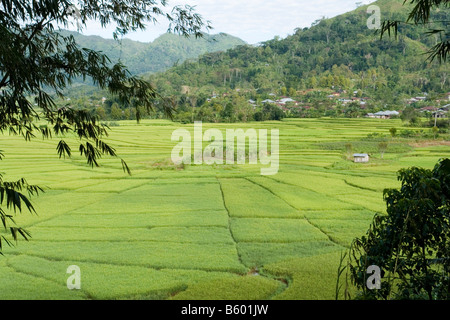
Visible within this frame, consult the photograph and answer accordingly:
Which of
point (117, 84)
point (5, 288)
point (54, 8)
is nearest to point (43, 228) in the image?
point (5, 288)

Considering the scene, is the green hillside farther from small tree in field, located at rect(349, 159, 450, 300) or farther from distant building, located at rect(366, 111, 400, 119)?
small tree in field, located at rect(349, 159, 450, 300)

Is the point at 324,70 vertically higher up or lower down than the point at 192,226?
higher up

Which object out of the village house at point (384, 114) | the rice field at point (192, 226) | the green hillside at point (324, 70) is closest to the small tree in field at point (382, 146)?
the rice field at point (192, 226)

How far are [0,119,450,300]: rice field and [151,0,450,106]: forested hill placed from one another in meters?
17.8

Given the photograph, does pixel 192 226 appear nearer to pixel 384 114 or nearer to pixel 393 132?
pixel 393 132

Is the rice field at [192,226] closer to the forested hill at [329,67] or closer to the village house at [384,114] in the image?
the village house at [384,114]

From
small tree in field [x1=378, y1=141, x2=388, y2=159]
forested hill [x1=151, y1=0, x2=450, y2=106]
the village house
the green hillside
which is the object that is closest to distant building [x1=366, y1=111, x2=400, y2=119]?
the village house

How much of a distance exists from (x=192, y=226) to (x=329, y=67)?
1491 inches

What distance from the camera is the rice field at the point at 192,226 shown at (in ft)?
16.0

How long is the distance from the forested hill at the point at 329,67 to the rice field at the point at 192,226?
1778cm

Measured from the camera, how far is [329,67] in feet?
136

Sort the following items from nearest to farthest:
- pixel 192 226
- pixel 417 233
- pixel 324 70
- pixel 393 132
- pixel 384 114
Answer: pixel 417 233 → pixel 192 226 → pixel 393 132 → pixel 384 114 → pixel 324 70

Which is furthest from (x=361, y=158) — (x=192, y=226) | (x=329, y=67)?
(x=329, y=67)

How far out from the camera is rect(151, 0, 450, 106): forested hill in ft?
107
